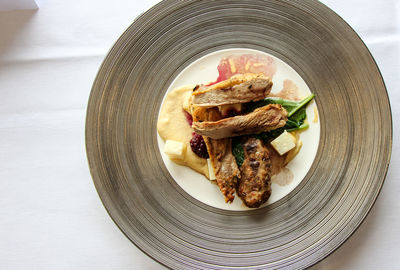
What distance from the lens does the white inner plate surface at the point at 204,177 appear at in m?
3.40

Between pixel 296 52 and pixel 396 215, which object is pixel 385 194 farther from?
pixel 296 52

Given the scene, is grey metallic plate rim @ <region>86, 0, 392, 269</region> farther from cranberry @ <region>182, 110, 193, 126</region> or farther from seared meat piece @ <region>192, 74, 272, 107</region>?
seared meat piece @ <region>192, 74, 272, 107</region>

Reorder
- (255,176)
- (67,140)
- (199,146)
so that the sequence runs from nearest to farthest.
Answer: (255,176) → (199,146) → (67,140)

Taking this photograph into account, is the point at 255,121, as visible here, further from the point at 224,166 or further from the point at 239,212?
the point at 239,212

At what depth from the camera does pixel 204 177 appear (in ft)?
11.4

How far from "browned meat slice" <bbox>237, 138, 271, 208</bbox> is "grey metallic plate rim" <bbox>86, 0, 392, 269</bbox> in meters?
0.21

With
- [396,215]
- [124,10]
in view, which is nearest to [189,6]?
[124,10]

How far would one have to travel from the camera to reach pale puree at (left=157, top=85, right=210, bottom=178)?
348 cm

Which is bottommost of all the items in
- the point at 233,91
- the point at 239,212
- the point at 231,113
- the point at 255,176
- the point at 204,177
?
the point at 239,212

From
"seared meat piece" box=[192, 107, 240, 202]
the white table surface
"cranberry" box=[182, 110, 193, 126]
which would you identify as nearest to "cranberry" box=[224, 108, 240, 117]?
Answer: "seared meat piece" box=[192, 107, 240, 202]

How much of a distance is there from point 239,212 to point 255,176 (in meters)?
0.42

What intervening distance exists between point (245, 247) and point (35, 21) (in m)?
3.32

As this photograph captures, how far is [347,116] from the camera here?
3406 millimetres

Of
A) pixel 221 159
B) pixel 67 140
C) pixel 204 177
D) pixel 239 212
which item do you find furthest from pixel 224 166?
pixel 67 140
